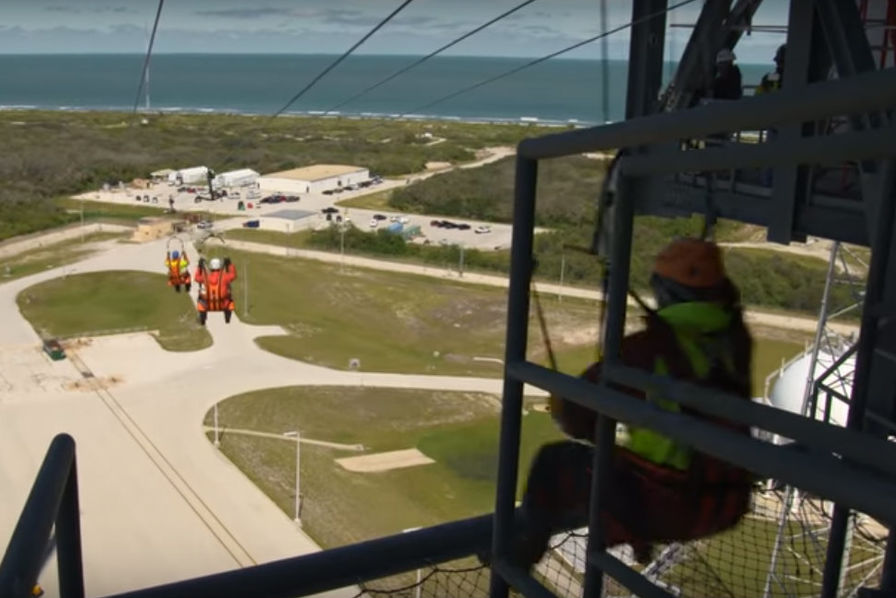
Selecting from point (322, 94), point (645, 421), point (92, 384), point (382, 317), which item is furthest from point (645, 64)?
point (322, 94)

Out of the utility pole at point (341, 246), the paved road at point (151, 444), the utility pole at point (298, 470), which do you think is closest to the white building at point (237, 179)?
the utility pole at point (341, 246)

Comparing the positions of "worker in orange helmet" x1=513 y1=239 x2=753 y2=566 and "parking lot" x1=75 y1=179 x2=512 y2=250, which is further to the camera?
"parking lot" x1=75 y1=179 x2=512 y2=250

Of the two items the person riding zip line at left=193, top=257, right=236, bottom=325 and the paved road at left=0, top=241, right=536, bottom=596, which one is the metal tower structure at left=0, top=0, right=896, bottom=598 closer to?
the person riding zip line at left=193, top=257, right=236, bottom=325

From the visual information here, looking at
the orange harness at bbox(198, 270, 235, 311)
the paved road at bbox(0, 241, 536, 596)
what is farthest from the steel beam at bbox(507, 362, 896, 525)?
the paved road at bbox(0, 241, 536, 596)

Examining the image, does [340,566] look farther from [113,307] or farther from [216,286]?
[113,307]

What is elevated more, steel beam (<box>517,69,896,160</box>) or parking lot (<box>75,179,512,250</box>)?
steel beam (<box>517,69,896,160</box>)

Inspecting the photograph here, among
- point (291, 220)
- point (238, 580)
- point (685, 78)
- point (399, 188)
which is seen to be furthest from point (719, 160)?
point (399, 188)

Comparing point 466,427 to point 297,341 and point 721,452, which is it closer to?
point 297,341
